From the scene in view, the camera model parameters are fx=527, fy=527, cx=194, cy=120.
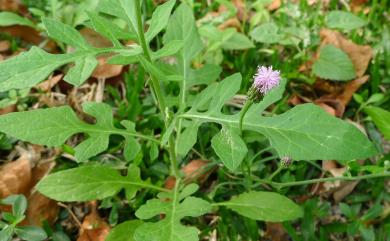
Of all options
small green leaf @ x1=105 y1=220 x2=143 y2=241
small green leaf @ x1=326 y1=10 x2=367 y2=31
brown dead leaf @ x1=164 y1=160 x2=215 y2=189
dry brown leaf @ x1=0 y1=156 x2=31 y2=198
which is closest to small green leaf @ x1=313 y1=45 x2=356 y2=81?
small green leaf @ x1=326 y1=10 x2=367 y2=31

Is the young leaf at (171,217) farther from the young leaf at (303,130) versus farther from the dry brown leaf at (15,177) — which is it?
the dry brown leaf at (15,177)

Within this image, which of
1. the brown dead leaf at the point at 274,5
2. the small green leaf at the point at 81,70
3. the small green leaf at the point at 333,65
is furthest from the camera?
the brown dead leaf at the point at 274,5

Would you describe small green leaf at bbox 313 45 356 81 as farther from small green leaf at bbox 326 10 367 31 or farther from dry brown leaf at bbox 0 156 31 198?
dry brown leaf at bbox 0 156 31 198

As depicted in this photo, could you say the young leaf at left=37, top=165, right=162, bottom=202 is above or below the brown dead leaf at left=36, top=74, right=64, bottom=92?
below

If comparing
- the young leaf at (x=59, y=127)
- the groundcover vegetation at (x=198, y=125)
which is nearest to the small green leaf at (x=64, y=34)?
the groundcover vegetation at (x=198, y=125)

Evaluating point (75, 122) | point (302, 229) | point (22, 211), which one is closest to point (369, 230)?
point (302, 229)

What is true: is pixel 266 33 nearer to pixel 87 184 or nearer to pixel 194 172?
pixel 194 172

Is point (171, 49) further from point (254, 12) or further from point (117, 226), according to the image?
point (254, 12)
